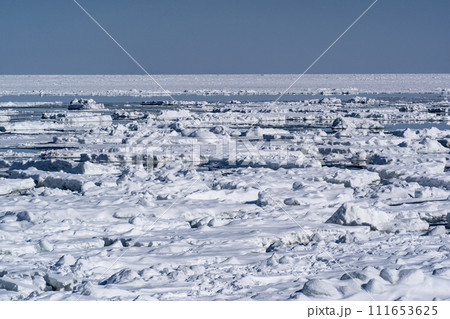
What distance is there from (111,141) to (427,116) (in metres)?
13.2

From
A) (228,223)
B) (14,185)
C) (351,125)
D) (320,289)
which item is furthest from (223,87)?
(320,289)

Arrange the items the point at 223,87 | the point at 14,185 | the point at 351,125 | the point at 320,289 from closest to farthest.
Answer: the point at 320,289, the point at 14,185, the point at 351,125, the point at 223,87

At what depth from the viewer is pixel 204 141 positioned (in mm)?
16406

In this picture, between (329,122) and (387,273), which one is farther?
(329,122)

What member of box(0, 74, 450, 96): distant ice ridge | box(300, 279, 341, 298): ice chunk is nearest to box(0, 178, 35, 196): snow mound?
box(300, 279, 341, 298): ice chunk

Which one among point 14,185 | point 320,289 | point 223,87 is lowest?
point 320,289

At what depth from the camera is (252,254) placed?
620cm

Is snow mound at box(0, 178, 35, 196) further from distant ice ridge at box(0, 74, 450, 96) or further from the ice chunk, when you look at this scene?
distant ice ridge at box(0, 74, 450, 96)

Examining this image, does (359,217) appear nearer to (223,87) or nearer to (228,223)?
(228,223)

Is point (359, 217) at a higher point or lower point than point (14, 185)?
lower
